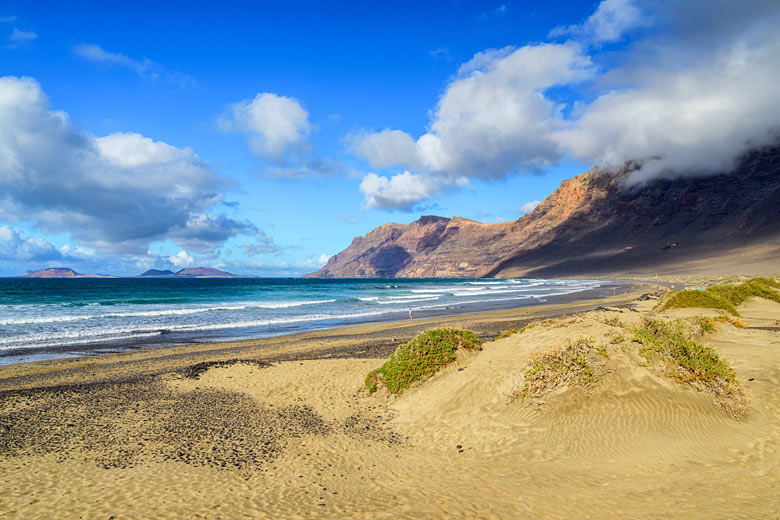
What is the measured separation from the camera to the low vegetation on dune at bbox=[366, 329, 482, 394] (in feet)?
33.9

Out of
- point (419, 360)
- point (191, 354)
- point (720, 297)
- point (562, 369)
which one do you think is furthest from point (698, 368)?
point (720, 297)

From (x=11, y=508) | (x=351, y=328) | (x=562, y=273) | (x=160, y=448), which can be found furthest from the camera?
(x=562, y=273)

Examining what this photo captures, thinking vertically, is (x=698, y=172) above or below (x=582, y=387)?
above

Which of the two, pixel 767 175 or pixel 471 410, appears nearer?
pixel 471 410

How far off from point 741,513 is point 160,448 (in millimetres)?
8499

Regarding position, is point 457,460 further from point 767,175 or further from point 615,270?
point 767,175

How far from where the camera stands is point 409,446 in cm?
761

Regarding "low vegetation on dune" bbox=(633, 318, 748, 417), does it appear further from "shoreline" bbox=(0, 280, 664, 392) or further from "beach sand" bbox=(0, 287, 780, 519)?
"shoreline" bbox=(0, 280, 664, 392)

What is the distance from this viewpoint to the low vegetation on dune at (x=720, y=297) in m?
22.0

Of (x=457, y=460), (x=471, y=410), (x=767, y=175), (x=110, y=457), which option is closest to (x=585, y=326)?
(x=471, y=410)

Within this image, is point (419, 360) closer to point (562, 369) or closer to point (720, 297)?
point (562, 369)

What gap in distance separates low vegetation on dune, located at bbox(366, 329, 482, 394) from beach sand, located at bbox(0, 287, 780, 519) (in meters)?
0.31

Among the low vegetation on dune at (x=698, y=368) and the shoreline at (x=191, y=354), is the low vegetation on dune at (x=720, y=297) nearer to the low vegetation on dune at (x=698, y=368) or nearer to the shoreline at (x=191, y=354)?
the shoreline at (x=191, y=354)

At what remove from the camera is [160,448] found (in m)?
7.32
